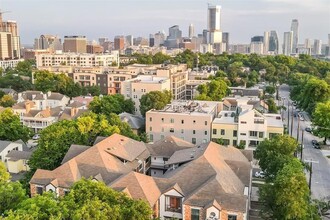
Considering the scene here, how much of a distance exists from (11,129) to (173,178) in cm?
2220

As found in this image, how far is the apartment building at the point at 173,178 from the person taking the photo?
66.0 ft

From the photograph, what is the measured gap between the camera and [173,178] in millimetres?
22500

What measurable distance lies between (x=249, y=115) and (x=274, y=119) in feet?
16.2

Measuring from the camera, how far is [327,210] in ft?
79.0

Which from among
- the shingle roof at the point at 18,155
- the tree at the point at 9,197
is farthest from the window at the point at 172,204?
the shingle roof at the point at 18,155

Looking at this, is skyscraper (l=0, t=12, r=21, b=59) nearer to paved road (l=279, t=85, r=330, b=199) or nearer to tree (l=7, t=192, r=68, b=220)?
paved road (l=279, t=85, r=330, b=199)

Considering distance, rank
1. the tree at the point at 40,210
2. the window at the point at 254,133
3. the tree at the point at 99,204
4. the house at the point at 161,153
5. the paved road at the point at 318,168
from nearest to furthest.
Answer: the tree at the point at 40,210 → the tree at the point at 99,204 → the paved road at the point at 318,168 → the house at the point at 161,153 → the window at the point at 254,133

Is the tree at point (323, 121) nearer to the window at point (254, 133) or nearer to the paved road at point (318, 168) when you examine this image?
A: the paved road at point (318, 168)

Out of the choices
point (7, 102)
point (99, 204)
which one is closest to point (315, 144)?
point (99, 204)

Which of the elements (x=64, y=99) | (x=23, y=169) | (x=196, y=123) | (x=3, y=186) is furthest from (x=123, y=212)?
(x=64, y=99)

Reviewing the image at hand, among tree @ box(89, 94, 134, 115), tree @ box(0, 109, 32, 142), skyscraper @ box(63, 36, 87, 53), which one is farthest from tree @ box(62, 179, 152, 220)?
skyscraper @ box(63, 36, 87, 53)

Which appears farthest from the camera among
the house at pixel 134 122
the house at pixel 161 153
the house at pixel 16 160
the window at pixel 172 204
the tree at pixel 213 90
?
the tree at pixel 213 90

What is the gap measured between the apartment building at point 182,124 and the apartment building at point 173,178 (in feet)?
33.2

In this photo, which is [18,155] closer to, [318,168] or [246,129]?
[246,129]
